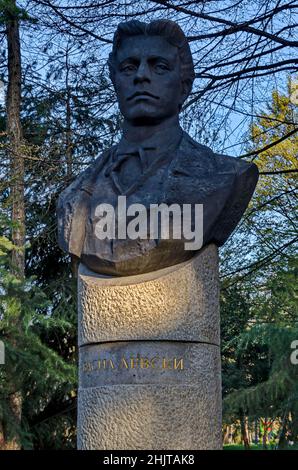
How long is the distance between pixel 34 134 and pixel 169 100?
8427 mm

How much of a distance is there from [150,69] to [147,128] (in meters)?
0.38

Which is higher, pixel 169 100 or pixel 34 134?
pixel 34 134

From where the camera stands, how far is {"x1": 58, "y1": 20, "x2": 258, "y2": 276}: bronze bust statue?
498 cm

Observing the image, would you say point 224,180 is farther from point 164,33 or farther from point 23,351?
point 23,351

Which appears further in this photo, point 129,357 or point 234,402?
point 234,402

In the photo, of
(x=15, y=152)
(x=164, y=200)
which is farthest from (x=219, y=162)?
(x=15, y=152)

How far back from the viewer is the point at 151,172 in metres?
5.21

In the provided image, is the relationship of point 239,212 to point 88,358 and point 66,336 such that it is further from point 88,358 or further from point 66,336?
point 66,336

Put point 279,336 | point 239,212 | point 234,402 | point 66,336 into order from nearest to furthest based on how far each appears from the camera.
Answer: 1. point 239,212
2. point 279,336
3. point 234,402
4. point 66,336

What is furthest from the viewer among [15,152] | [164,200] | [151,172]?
[15,152]

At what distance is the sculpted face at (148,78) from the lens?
17.3ft
